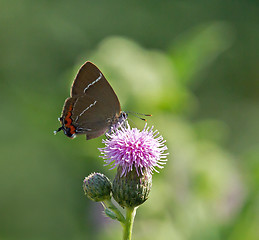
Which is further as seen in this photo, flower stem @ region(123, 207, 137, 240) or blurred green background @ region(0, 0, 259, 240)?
blurred green background @ region(0, 0, 259, 240)

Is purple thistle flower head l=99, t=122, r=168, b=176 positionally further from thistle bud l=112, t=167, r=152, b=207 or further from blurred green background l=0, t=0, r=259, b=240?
blurred green background l=0, t=0, r=259, b=240

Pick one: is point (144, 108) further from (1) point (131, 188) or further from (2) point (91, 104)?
(1) point (131, 188)

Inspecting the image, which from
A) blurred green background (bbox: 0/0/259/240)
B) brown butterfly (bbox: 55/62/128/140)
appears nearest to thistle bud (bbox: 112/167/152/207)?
brown butterfly (bbox: 55/62/128/140)

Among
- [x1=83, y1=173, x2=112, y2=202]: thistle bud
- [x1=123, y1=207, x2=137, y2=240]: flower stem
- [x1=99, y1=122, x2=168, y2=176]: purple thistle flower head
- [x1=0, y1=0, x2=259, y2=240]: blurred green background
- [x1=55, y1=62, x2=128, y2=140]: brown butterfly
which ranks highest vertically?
[x1=0, y1=0, x2=259, y2=240]: blurred green background

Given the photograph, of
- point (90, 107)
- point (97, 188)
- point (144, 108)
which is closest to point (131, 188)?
point (97, 188)

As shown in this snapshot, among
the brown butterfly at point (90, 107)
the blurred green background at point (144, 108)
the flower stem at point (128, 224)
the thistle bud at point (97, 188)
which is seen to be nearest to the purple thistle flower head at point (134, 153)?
the thistle bud at point (97, 188)

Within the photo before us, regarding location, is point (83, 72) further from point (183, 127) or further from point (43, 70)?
point (43, 70)
